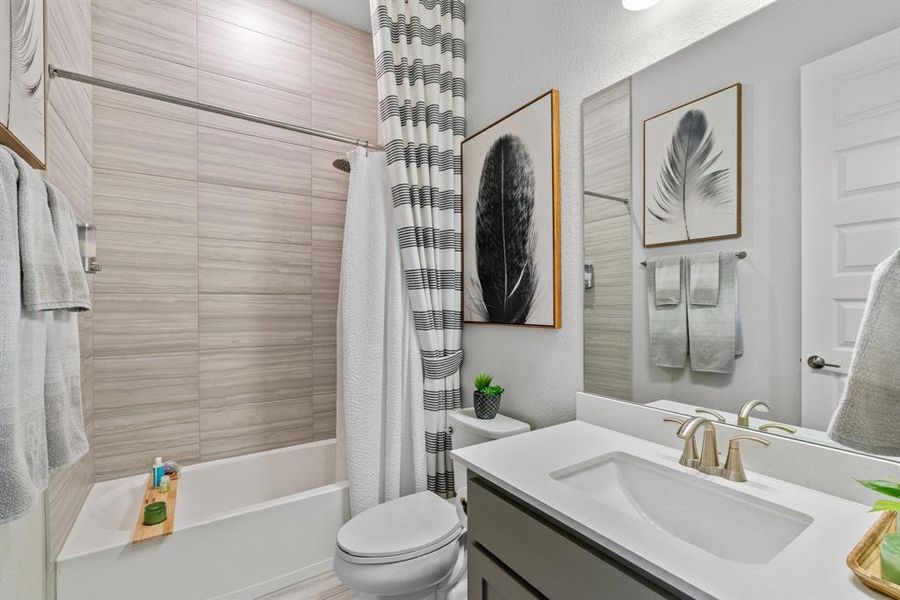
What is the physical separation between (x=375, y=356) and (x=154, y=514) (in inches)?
38.8

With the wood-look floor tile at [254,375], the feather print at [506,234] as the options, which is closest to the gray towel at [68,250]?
the wood-look floor tile at [254,375]

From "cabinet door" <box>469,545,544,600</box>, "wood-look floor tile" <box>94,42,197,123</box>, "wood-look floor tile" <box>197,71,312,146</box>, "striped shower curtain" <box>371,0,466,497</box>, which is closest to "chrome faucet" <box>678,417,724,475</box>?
"cabinet door" <box>469,545,544,600</box>

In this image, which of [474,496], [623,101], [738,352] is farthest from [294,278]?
[738,352]

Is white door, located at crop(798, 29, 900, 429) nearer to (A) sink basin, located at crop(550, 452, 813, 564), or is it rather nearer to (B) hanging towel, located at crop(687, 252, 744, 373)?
(B) hanging towel, located at crop(687, 252, 744, 373)

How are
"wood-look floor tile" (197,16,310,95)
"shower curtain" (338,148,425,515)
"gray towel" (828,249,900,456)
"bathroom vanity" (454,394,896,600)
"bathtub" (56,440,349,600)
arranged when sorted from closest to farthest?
"gray towel" (828,249,900,456) → "bathroom vanity" (454,394,896,600) → "bathtub" (56,440,349,600) → "shower curtain" (338,148,425,515) → "wood-look floor tile" (197,16,310,95)

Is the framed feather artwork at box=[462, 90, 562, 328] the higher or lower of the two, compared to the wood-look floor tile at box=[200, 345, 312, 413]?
higher

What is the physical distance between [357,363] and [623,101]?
141 cm

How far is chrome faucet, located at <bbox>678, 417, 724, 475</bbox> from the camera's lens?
2.97 feet

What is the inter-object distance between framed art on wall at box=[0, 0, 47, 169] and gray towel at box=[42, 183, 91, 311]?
0.46 feet

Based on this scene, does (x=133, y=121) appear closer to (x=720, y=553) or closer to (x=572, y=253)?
(x=572, y=253)

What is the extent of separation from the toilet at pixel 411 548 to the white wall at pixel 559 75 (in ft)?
0.74

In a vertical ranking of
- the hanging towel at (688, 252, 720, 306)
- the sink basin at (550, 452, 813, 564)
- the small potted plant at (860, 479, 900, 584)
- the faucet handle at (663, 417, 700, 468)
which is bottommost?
the sink basin at (550, 452, 813, 564)

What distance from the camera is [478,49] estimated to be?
1.93 m

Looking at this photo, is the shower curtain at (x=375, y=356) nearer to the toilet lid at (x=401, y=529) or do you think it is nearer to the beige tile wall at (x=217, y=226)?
the toilet lid at (x=401, y=529)
